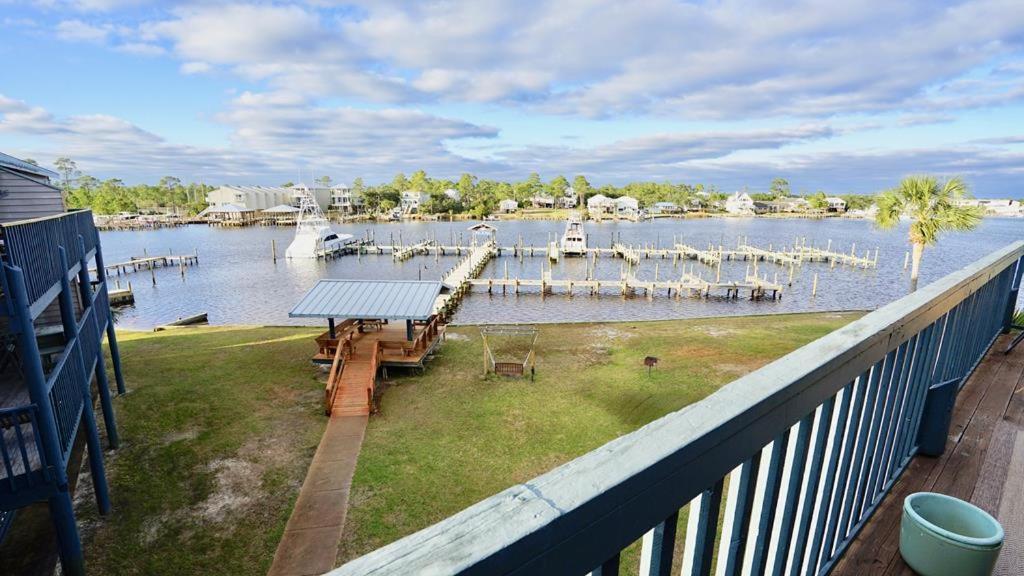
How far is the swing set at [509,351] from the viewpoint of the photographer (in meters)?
16.4

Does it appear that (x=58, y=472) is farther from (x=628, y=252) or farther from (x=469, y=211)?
(x=469, y=211)

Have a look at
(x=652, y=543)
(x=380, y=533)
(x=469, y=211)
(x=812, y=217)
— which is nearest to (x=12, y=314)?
(x=380, y=533)

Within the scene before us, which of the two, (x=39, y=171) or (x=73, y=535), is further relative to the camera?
(x=39, y=171)

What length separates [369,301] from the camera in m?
17.2

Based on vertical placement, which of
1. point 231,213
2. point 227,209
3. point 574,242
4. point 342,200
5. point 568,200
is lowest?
point 574,242

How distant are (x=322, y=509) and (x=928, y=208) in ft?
90.4

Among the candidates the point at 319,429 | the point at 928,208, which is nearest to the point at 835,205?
the point at 928,208

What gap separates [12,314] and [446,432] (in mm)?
8645

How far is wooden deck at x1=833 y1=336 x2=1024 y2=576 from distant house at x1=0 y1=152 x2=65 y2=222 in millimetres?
14114

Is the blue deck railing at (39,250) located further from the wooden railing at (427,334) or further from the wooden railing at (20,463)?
the wooden railing at (427,334)

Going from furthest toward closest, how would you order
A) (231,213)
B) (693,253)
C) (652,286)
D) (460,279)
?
(231,213) < (693,253) < (460,279) < (652,286)

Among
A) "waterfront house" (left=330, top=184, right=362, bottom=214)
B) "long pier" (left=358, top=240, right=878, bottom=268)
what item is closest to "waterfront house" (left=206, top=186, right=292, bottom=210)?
"waterfront house" (left=330, top=184, right=362, bottom=214)

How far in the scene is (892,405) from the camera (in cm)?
288

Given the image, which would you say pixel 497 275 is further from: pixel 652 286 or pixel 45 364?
pixel 45 364
